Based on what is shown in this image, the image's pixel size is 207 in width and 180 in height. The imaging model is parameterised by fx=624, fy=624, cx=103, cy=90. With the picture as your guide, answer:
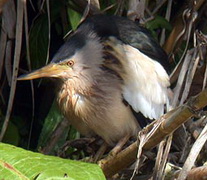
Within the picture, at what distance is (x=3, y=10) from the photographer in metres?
2.46

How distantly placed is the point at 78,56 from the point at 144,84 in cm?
29

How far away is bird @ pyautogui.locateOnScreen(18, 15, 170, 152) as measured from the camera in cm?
240

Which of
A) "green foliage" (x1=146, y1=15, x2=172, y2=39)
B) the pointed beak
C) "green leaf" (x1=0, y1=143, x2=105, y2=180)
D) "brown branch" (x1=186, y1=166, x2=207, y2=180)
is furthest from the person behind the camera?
"green foliage" (x1=146, y1=15, x2=172, y2=39)

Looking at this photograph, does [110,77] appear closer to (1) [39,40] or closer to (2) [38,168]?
(1) [39,40]

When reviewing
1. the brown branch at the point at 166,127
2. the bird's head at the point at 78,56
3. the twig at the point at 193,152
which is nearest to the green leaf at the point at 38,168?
the brown branch at the point at 166,127

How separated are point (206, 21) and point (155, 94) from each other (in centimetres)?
52

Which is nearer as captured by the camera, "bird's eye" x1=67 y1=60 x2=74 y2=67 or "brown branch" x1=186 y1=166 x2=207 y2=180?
"brown branch" x1=186 y1=166 x2=207 y2=180

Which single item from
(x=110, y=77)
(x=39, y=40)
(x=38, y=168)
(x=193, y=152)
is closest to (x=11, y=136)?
(x=39, y=40)

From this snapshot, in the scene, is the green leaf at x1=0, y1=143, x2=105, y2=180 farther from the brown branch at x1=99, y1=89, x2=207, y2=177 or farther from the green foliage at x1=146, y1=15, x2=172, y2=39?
the green foliage at x1=146, y1=15, x2=172, y2=39

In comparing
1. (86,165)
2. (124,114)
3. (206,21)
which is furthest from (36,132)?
(86,165)

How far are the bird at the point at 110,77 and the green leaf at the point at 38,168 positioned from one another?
0.83 m

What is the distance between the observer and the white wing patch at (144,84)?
239 centimetres

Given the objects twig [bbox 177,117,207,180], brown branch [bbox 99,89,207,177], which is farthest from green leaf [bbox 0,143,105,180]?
twig [bbox 177,117,207,180]

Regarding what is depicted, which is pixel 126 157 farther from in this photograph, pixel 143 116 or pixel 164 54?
pixel 164 54
